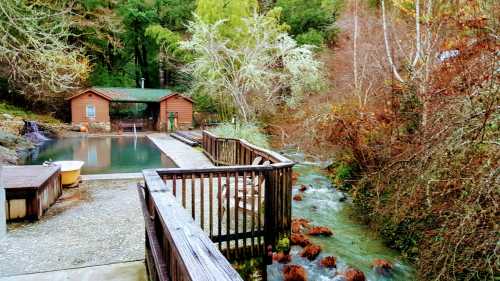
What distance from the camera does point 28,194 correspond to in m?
4.96

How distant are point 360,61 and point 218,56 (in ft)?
18.5

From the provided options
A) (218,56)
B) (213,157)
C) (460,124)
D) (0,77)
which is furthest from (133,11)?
(460,124)

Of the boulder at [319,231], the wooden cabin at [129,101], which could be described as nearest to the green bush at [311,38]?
the wooden cabin at [129,101]

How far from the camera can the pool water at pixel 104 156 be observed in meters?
10.7

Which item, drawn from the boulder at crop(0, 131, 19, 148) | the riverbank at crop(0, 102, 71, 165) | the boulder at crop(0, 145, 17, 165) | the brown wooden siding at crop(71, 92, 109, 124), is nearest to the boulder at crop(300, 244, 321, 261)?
the riverbank at crop(0, 102, 71, 165)

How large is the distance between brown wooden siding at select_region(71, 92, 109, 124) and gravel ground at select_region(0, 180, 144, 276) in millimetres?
18639

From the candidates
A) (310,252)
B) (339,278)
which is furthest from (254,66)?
(339,278)

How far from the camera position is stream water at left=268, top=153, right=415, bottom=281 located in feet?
15.1

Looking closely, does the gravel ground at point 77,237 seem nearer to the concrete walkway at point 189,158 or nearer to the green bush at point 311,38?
the concrete walkway at point 189,158

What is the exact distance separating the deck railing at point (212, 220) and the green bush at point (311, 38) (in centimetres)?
1338

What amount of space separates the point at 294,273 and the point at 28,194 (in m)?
3.78

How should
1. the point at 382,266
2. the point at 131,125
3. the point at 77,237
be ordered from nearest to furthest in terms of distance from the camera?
1. the point at 77,237
2. the point at 382,266
3. the point at 131,125

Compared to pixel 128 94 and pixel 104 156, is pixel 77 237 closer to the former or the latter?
pixel 104 156

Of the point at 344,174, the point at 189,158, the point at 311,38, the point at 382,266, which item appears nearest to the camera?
the point at 382,266
